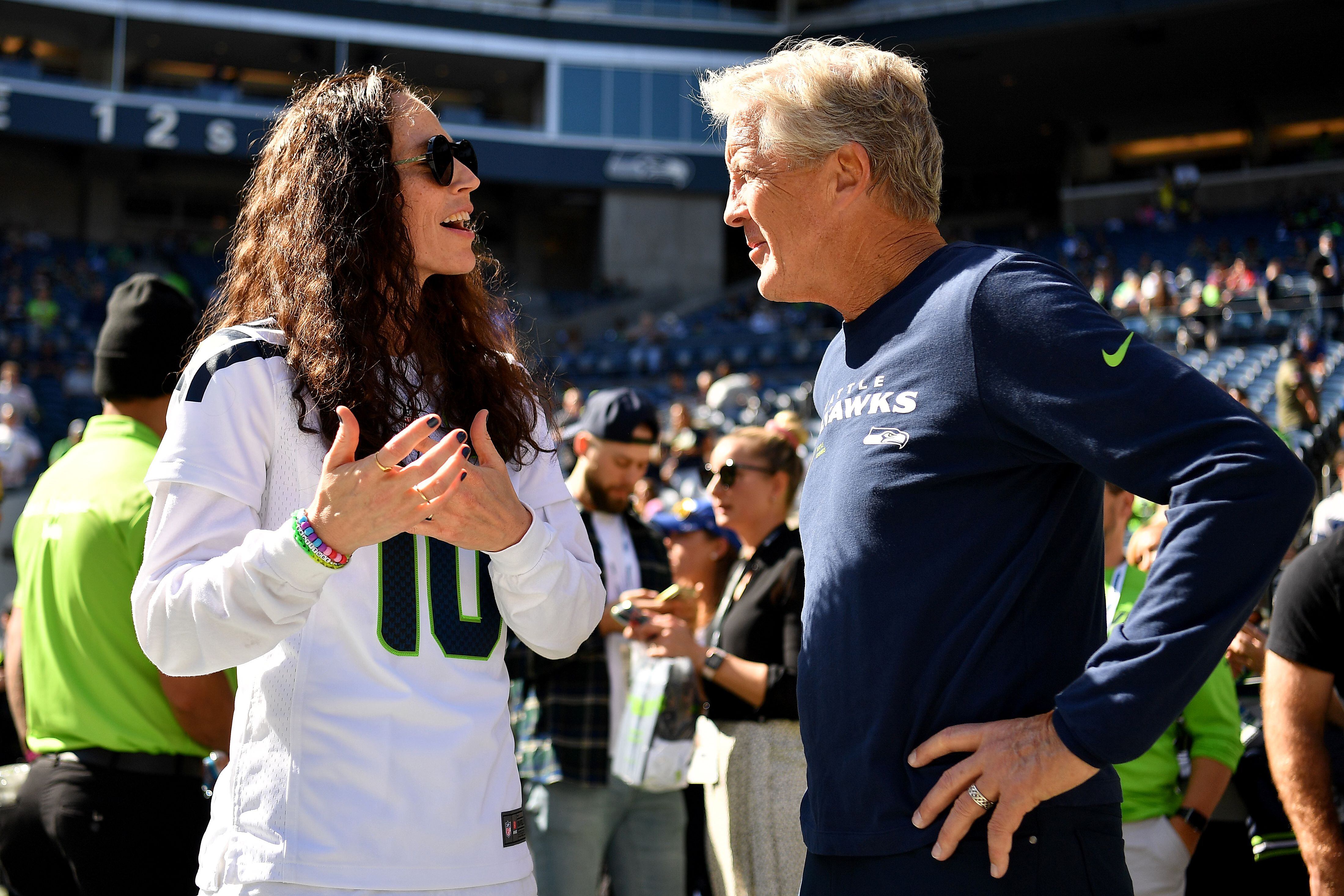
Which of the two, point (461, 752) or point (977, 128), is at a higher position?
point (977, 128)

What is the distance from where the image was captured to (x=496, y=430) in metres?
1.92

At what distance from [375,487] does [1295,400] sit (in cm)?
1037

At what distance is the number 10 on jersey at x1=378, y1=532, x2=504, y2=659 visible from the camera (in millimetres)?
1708

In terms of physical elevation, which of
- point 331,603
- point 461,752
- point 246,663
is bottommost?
point 461,752

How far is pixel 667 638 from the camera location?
3.11m

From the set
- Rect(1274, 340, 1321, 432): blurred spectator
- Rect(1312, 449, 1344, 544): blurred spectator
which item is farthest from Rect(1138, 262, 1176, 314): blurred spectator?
Rect(1312, 449, 1344, 544): blurred spectator

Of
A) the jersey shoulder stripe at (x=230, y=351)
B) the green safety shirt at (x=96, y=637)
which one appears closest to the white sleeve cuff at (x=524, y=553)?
the jersey shoulder stripe at (x=230, y=351)

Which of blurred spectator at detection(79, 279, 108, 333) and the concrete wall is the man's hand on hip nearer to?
blurred spectator at detection(79, 279, 108, 333)

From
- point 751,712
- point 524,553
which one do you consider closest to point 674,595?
point 751,712

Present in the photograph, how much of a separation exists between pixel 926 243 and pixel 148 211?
33662 millimetres

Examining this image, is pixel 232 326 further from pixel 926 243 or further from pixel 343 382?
pixel 926 243

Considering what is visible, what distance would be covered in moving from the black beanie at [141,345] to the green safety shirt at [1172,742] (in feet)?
8.07

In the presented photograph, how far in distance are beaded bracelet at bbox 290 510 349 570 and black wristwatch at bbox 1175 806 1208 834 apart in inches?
101

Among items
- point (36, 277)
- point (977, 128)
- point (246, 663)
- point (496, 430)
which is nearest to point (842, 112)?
point (496, 430)
